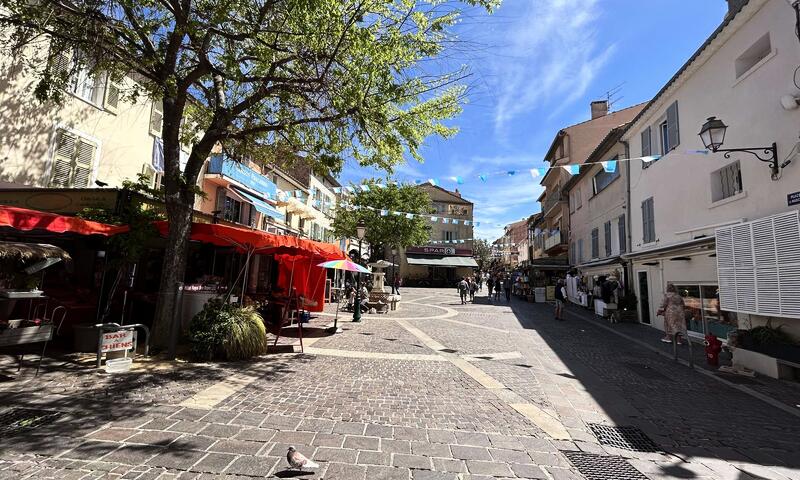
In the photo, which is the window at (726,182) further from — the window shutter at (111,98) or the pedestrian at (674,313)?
the window shutter at (111,98)

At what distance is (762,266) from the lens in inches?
320

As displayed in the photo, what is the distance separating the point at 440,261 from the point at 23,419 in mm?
40000

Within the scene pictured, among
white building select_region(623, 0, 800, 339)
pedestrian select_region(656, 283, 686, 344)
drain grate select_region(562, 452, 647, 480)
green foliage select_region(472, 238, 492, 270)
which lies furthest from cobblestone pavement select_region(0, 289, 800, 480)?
green foliage select_region(472, 238, 492, 270)

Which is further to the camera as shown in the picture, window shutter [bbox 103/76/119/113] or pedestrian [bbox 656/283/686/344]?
window shutter [bbox 103/76/119/113]

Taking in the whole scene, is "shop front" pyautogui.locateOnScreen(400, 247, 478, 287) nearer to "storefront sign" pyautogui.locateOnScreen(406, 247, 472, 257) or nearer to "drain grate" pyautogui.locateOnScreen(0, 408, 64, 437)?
"storefront sign" pyautogui.locateOnScreen(406, 247, 472, 257)

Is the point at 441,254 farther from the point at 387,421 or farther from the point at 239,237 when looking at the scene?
the point at 387,421

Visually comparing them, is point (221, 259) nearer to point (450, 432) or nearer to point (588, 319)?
point (450, 432)

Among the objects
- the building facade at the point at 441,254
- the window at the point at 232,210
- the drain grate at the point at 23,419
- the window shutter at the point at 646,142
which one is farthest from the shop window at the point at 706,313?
the building facade at the point at 441,254

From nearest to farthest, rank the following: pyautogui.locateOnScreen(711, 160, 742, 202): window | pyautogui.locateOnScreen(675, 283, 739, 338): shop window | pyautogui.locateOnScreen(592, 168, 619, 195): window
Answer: pyautogui.locateOnScreen(711, 160, 742, 202): window
pyautogui.locateOnScreen(675, 283, 739, 338): shop window
pyautogui.locateOnScreen(592, 168, 619, 195): window

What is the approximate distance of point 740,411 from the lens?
17.9ft

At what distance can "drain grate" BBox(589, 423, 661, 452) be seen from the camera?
4203mm

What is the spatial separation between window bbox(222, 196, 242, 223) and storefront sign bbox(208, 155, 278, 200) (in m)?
1.27

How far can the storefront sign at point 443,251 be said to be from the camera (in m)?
45.8

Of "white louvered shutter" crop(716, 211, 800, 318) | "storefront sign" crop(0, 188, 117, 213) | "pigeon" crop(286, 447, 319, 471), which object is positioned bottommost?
"pigeon" crop(286, 447, 319, 471)
